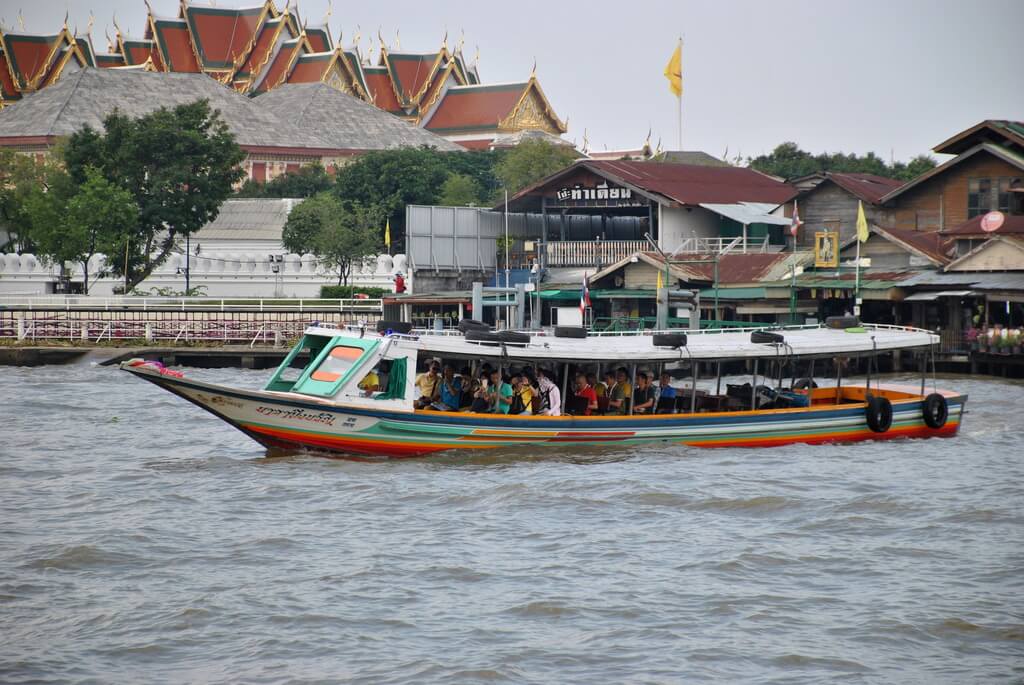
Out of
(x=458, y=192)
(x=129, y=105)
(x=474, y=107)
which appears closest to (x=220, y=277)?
(x=458, y=192)

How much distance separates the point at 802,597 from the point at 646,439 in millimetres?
6601

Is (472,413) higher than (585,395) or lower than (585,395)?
lower

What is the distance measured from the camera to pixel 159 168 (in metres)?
53.1

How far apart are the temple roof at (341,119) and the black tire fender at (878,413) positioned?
211ft

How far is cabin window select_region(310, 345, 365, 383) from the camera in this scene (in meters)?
18.7

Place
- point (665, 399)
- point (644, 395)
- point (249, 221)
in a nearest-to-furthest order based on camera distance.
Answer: point (644, 395) → point (665, 399) → point (249, 221)

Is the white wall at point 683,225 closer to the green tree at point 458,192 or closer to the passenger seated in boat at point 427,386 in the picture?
the green tree at point 458,192

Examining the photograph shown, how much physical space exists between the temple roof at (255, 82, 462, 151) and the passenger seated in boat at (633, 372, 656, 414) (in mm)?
64764

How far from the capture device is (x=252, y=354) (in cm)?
3928

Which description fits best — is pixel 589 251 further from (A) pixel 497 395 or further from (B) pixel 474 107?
(B) pixel 474 107

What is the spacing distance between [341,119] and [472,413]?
7208 cm

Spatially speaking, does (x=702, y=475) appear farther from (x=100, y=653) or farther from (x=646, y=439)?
(x=100, y=653)

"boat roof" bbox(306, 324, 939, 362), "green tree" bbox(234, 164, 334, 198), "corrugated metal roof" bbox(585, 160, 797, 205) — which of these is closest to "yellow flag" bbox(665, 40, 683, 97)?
"corrugated metal roof" bbox(585, 160, 797, 205)

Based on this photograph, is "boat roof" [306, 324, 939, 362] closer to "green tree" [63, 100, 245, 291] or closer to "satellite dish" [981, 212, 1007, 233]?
"satellite dish" [981, 212, 1007, 233]
